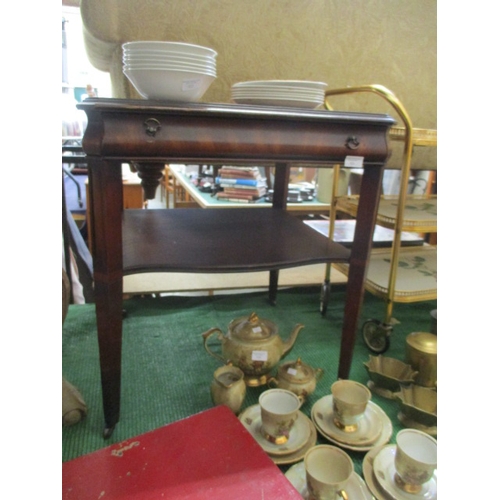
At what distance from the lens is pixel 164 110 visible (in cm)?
76

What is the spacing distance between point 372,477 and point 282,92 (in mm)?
821

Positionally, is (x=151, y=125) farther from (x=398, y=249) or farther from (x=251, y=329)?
(x=398, y=249)

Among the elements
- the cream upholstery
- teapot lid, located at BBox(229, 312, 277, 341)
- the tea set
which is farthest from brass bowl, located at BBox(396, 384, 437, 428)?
the cream upholstery

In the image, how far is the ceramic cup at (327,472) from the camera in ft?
2.21

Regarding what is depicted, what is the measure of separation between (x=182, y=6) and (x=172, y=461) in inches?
48.2

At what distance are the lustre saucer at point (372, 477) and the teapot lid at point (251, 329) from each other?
35cm

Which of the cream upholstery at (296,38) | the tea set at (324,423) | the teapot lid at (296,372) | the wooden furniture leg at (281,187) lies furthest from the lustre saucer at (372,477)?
the cream upholstery at (296,38)

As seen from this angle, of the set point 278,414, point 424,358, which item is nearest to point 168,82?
point 278,414

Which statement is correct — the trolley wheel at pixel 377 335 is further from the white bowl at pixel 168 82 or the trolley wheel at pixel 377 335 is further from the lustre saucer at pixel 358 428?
the white bowl at pixel 168 82

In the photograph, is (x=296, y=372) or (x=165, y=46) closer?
(x=165, y=46)

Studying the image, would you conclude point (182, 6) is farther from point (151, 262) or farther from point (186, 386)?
point (186, 386)

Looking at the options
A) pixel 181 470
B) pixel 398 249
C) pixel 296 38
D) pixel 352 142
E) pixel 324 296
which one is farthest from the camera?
pixel 324 296

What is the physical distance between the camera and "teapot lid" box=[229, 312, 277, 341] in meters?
1.04

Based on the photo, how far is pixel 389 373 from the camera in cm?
113
